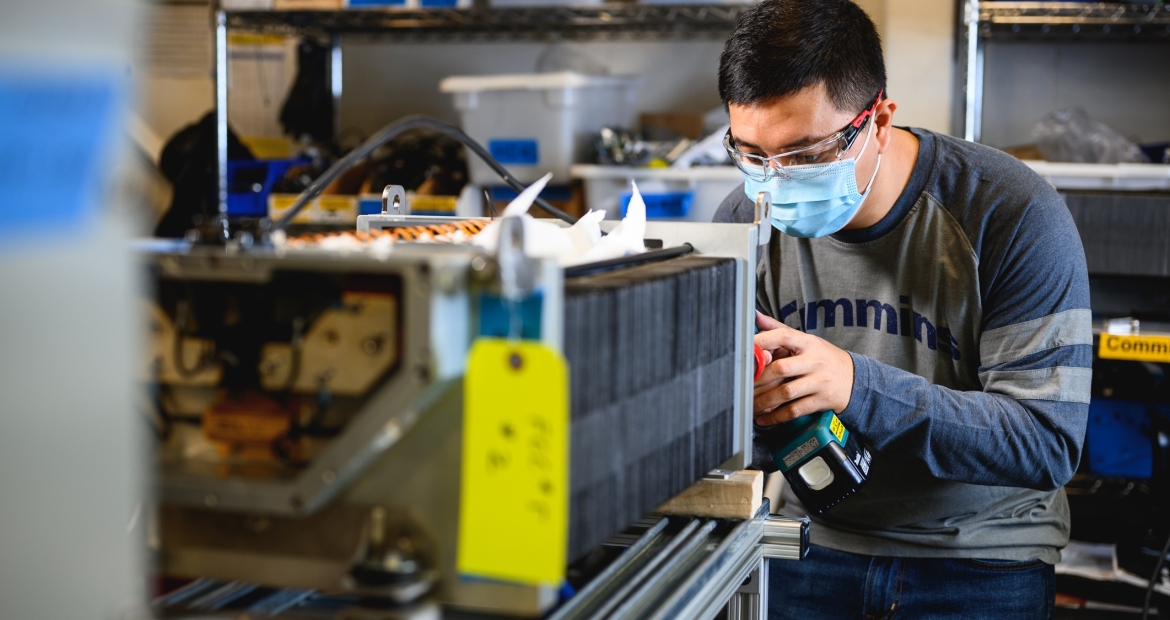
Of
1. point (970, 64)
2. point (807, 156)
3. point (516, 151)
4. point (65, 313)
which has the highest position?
point (970, 64)

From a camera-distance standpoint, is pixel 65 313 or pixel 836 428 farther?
pixel 836 428

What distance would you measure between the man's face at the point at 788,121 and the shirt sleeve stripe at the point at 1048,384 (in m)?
0.33

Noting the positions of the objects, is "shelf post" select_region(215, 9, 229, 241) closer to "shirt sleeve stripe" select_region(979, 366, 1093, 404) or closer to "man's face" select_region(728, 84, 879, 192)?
"man's face" select_region(728, 84, 879, 192)

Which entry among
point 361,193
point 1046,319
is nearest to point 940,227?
point 1046,319

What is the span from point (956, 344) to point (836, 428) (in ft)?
1.15

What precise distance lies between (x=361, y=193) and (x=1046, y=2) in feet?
5.25

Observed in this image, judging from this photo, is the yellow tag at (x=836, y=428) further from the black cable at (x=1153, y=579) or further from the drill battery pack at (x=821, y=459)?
the black cable at (x=1153, y=579)

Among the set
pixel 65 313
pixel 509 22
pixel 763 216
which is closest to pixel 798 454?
pixel 763 216

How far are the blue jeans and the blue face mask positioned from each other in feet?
1.47

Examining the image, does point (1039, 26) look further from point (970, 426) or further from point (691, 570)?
point (691, 570)

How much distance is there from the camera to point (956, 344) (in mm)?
1291

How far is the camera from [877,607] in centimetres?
138

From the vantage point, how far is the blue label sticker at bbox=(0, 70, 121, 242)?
0.38m

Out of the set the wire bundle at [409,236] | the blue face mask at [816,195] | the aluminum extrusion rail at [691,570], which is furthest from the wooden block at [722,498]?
the blue face mask at [816,195]
